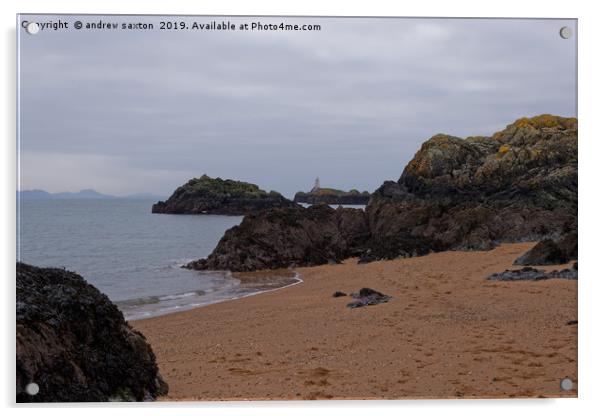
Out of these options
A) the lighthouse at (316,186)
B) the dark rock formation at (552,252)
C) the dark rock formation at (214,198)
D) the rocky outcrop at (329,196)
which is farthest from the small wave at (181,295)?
the dark rock formation at (552,252)

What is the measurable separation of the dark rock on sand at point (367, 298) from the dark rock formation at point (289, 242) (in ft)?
8.00

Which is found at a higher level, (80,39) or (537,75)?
(80,39)

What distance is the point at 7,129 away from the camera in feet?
18.4

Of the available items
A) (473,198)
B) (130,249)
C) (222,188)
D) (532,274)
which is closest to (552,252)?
(532,274)

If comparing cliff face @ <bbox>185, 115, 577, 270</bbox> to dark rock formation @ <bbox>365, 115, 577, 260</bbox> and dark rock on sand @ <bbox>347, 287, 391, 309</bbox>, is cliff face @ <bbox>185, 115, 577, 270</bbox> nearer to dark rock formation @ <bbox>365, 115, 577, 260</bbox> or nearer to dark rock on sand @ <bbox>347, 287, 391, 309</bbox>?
dark rock formation @ <bbox>365, 115, 577, 260</bbox>

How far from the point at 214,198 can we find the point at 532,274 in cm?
485

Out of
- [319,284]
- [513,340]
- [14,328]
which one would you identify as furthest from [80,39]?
[513,340]

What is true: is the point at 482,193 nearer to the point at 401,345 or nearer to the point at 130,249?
the point at 401,345

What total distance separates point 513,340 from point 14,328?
6.01 m

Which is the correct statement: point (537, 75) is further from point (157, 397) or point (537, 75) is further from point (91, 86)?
point (157, 397)

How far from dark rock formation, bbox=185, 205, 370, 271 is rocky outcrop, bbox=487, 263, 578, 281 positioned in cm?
331

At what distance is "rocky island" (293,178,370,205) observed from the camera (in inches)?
283

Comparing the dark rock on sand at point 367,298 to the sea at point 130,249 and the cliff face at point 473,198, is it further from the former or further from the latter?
the sea at point 130,249

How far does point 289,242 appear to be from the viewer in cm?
1270
